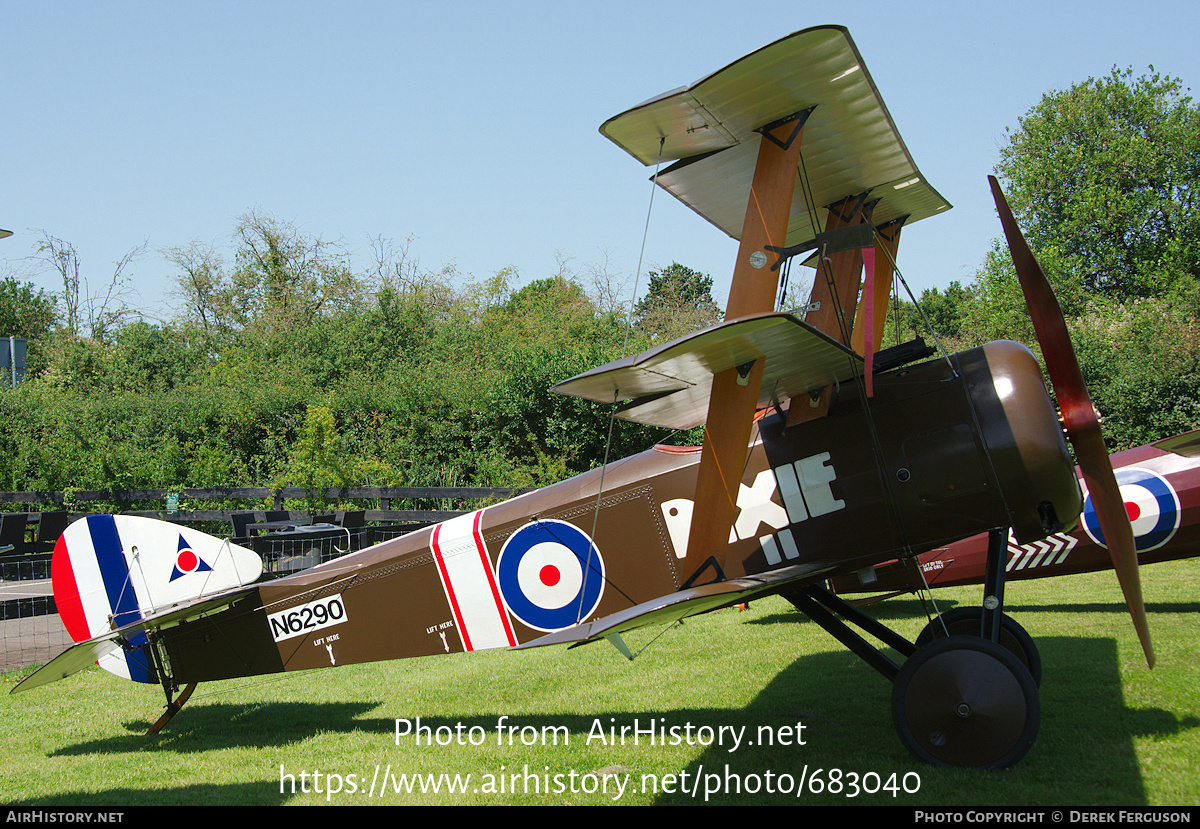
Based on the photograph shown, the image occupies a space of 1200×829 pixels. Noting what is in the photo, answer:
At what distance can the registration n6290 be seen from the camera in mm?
6109

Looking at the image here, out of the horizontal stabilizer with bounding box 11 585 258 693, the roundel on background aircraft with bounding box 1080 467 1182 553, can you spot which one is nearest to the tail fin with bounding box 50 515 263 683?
the horizontal stabilizer with bounding box 11 585 258 693

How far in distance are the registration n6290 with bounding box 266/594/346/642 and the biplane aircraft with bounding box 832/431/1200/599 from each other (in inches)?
184

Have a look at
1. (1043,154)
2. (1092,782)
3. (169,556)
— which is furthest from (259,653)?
(1043,154)

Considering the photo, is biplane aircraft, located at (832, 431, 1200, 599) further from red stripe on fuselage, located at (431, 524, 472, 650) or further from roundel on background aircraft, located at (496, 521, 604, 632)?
red stripe on fuselage, located at (431, 524, 472, 650)

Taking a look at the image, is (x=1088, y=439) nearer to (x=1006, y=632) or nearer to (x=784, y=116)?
(x=1006, y=632)

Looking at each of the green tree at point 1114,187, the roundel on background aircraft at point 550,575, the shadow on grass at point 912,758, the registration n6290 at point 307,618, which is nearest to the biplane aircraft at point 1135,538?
the shadow on grass at point 912,758

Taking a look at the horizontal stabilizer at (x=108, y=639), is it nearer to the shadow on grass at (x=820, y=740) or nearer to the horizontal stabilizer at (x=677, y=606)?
the shadow on grass at (x=820, y=740)

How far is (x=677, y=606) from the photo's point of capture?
407 centimetres

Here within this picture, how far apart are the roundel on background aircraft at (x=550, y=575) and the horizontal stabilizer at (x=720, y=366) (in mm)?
1021

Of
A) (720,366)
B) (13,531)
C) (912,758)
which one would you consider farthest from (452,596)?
(13,531)

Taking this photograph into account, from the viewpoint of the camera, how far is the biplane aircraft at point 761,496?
436 cm

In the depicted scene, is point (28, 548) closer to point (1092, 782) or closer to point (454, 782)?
point (454, 782)
